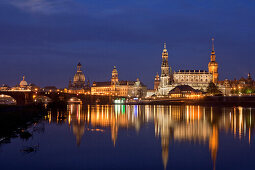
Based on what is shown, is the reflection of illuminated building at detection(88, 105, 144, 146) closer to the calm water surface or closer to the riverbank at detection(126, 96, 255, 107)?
the calm water surface

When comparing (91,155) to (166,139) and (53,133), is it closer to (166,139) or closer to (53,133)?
(166,139)

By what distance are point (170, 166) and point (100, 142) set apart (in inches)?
399

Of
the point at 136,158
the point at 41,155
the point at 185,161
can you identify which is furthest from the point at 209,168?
the point at 41,155

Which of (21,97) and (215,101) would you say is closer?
(21,97)

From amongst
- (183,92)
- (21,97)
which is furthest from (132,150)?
(183,92)

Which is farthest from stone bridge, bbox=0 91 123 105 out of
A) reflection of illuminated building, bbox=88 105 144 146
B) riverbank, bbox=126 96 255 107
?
reflection of illuminated building, bbox=88 105 144 146

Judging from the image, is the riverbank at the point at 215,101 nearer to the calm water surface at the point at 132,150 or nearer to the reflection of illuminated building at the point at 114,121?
the reflection of illuminated building at the point at 114,121

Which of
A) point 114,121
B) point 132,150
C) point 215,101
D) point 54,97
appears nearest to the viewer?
point 132,150

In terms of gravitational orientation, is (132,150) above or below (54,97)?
below

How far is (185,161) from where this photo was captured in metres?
24.5

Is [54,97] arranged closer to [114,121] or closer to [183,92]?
[114,121]

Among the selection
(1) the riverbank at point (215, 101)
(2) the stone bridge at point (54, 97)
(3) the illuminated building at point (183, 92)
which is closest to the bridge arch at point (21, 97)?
(2) the stone bridge at point (54, 97)

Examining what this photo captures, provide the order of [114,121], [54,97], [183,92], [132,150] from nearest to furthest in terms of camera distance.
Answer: [132,150], [114,121], [54,97], [183,92]

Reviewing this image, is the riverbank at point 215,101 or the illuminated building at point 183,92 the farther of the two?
the illuminated building at point 183,92
